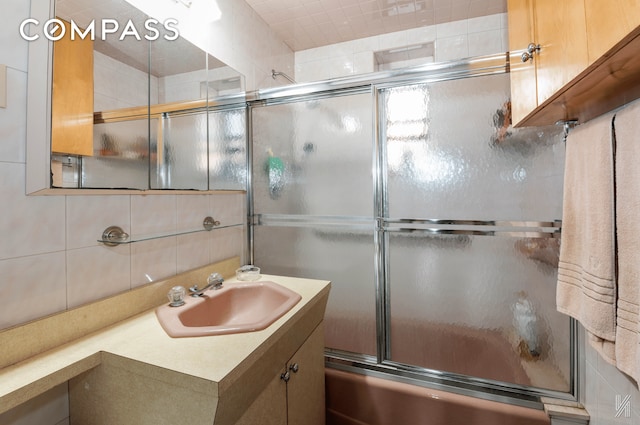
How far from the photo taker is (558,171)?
129 centimetres

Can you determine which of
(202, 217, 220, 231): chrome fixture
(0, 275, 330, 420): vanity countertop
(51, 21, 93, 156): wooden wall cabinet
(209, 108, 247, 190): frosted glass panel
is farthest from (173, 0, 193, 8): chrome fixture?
(0, 275, 330, 420): vanity countertop

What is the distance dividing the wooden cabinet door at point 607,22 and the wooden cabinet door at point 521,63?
0.35 meters

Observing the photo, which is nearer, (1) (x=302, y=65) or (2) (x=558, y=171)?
(2) (x=558, y=171)

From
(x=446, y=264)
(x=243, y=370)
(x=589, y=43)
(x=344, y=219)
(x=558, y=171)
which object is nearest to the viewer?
(x=589, y=43)

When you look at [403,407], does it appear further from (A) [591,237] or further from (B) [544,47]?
(B) [544,47]

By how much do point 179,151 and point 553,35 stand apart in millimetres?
1392

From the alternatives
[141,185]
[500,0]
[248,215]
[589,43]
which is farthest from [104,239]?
[500,0]

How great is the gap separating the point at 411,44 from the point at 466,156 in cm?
137

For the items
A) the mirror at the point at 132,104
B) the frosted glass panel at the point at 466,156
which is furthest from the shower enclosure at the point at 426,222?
the mirror at the point at 132,104

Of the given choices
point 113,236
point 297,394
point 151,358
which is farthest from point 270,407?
point 113,236

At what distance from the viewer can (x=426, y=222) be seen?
1483 mm

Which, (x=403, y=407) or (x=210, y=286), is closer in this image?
(x=210, y=286)

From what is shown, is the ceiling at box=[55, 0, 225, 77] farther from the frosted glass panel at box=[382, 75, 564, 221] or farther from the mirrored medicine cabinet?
the frosted glass panel at box=[382, 75, 564, 221]

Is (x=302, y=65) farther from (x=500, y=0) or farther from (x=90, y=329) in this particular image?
(x=90, y=329)
